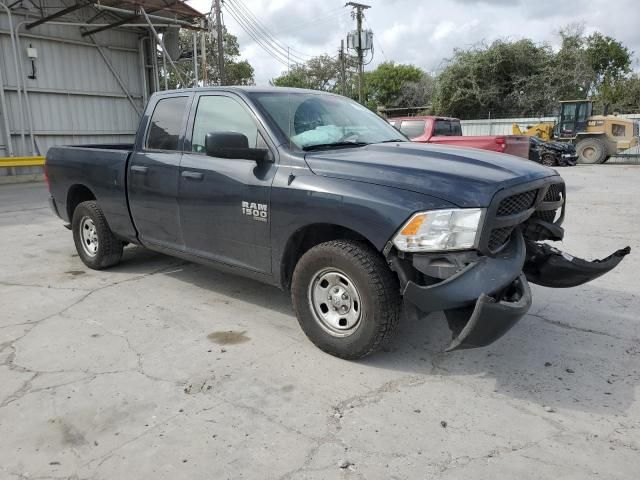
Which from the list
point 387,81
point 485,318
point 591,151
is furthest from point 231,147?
point 387,81

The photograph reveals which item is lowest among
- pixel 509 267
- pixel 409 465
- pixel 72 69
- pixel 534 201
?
pixel 409 465

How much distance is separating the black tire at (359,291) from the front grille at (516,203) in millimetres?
794

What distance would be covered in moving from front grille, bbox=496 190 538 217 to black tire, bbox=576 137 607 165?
22.3m

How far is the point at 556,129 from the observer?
24406 mm

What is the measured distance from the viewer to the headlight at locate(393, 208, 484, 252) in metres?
2.98

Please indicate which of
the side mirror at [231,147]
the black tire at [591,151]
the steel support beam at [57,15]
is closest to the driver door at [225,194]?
the side mirror at [231,147]

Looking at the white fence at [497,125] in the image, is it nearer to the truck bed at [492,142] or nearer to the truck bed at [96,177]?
the truck bed at [492,142]

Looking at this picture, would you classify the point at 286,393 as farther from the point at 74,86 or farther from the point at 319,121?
the point at 74,86

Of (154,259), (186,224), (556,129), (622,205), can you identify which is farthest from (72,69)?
(556,129)

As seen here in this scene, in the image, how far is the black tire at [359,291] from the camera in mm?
3258

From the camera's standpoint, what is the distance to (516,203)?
10.8 feet

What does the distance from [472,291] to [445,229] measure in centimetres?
39

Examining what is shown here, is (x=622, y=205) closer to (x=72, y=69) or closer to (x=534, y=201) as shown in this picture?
(x=534, y=201)

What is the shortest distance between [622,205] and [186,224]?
9447 mm
